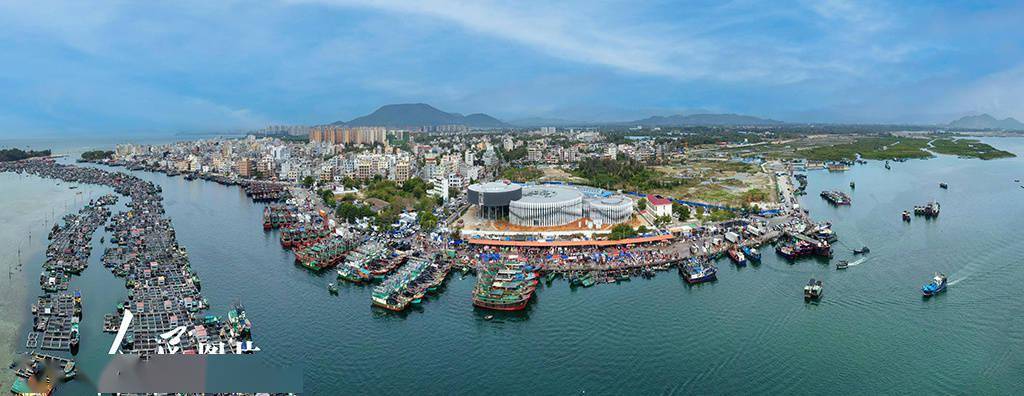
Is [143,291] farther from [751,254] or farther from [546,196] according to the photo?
[751,254]

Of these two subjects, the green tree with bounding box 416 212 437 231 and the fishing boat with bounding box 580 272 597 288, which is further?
the green tree with bounding box 416 212 437 231

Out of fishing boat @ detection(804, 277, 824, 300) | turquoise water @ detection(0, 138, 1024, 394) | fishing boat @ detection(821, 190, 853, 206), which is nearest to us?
turquoise water @ detection(0, 138, 1024, 394)

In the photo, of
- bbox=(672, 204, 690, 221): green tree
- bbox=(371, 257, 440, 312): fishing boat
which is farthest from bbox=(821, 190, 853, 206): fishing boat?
bbox=(371, 257, 440, 312): fishing boat

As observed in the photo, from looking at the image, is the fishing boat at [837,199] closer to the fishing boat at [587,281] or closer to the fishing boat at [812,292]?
the fishing boat at [812,292]

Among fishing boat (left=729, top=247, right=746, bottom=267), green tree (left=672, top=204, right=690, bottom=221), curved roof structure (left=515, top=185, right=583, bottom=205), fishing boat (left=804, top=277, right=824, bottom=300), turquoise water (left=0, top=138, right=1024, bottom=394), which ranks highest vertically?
curved roof structure (left=515, top=185, right=583, bottom=205)

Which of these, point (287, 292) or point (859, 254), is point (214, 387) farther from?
point (859, 254)

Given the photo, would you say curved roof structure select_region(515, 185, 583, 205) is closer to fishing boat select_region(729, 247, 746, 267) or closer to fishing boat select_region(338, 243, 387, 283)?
fishing boat select_region(338, 243, 387, 283)

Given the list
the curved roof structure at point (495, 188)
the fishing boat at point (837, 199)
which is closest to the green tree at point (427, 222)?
the curved roof structure at point (495, 188)
